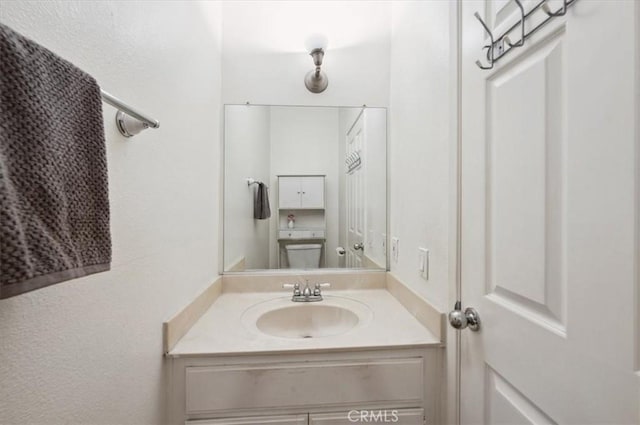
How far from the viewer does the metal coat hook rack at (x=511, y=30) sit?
53 centimetres

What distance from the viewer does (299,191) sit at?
158 cm

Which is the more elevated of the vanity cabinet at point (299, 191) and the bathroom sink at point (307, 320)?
the vanity cabinet at point (299, 191)

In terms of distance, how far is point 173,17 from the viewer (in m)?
0.96

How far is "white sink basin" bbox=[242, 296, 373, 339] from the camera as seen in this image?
4.20 ft

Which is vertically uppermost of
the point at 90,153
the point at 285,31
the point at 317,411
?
the point at 285,31

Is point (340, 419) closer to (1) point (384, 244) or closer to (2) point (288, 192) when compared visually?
(1) point (384, 244)

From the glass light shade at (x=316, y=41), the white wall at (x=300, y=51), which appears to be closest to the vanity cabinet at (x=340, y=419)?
the white wall at (x=300, y=51)

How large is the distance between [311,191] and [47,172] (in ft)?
4.09

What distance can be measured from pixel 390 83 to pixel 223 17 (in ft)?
3.04

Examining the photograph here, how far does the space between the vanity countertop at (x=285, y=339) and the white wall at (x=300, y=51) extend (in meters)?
1.06

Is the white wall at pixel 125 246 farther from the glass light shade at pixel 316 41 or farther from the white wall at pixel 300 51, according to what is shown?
the glass light shade at pixel 316 41

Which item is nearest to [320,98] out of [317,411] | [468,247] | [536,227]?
[468,247]

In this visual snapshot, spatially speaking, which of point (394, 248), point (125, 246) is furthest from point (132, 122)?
point (394, 248)

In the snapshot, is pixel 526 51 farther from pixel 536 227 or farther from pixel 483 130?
pixel 536 227
